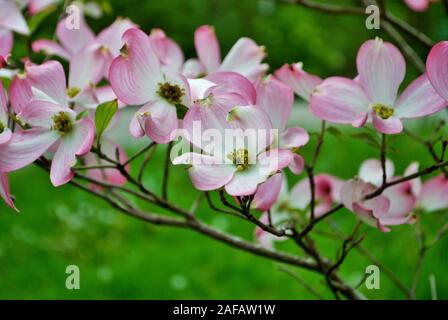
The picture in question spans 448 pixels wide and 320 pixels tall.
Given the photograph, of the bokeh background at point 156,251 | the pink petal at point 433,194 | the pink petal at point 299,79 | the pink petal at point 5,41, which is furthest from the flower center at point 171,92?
the bokeh background at point 156,251

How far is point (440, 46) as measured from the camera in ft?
1.57

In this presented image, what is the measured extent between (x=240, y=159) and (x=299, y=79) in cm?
12

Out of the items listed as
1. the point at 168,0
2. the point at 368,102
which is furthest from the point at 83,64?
the point at 168,0

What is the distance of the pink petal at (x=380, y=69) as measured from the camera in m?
0.54

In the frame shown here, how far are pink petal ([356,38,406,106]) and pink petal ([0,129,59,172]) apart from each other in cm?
24

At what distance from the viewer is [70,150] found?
0.53 metres

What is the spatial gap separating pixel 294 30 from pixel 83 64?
3.10 meters

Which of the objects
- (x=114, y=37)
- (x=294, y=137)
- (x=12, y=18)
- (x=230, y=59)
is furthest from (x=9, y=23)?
(x=294, y=137)

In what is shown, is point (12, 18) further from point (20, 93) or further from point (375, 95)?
point (375, 95)

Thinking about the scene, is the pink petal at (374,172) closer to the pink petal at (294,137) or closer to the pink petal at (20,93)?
the pink petal at (294,137)

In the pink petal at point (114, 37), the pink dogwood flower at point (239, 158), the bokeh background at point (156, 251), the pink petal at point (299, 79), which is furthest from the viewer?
the bokeh background at point (156, 251)

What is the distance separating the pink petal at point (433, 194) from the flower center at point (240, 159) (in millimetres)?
330

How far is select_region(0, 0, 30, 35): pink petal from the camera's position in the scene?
737 millimetres
